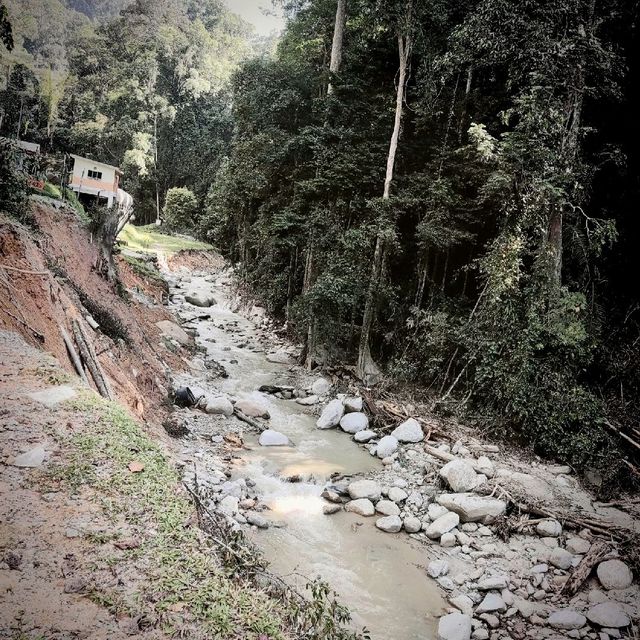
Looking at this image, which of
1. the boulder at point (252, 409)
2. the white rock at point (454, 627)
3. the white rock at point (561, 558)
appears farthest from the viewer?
the boulder at point (252, 409)

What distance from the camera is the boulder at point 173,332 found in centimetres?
1396

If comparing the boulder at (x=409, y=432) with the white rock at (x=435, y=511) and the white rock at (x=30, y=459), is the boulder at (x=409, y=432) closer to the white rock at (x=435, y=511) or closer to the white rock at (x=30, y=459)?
the white rock at (x=435, y=511)

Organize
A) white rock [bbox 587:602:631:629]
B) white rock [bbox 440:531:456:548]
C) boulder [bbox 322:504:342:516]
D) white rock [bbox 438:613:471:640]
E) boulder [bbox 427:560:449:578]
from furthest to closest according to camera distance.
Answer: boulder [bbox 322:504:342:516]
white rock [bbox 440:531:456:548]
boulder [bbox 427:560:449:578]
white rock [bbox 587:602:631:629]
white rock [bbox 438:613:471:640]

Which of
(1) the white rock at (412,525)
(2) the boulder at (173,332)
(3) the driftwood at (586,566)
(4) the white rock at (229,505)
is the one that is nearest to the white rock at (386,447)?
(1) the white rock at (412,525)

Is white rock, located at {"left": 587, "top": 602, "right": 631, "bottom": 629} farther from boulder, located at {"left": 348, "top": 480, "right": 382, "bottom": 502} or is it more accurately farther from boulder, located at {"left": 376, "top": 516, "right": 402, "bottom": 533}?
boulder, located at {"left": 348, "top": 480, "right": 382, "bottom": 502}

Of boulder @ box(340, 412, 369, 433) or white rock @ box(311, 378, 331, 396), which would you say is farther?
white rock @ box(311, 378, 331, 396)

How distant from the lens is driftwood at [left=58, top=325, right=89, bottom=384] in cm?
665

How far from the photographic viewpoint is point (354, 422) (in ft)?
34.6

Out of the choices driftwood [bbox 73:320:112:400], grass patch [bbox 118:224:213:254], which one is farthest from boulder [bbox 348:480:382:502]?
grass patch [bbox 118:224:213:254]

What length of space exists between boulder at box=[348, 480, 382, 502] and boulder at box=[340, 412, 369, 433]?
2714 mm

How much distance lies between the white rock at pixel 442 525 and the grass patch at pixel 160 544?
3.79 metres

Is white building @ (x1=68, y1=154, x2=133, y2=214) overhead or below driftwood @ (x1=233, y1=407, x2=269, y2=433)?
overhead

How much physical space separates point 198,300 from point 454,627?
1916 cm

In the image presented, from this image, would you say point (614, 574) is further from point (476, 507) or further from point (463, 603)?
point (463, 603)
